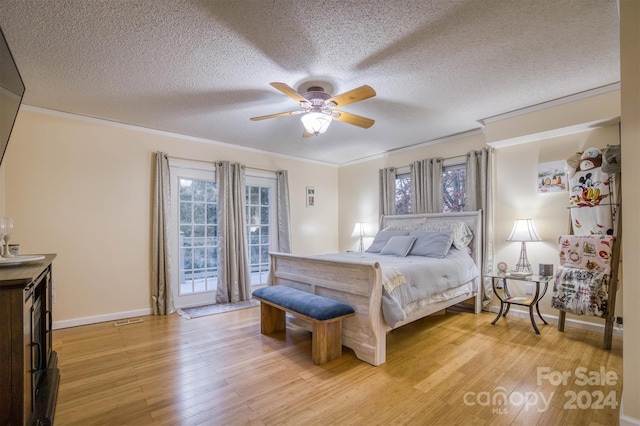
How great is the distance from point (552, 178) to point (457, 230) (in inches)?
45.9

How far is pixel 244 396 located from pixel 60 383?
1391mm

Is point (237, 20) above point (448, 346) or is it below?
above

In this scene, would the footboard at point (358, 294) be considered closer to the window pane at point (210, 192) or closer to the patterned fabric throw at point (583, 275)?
the patterned fabric throw at point (583, 275)

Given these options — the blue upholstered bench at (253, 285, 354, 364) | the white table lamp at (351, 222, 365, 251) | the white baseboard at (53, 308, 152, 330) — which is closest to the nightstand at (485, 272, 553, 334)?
the blue upholstered bench at (253, 285, 354, 364)

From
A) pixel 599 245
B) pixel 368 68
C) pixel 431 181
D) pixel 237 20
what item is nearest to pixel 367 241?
pixel 431 181

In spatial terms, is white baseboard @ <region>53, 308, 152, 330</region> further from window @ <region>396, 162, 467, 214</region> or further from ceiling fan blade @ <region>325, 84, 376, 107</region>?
window @ <region>396, 162, 467, 214</region>

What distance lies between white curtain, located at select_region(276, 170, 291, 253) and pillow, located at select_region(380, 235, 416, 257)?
1.75m

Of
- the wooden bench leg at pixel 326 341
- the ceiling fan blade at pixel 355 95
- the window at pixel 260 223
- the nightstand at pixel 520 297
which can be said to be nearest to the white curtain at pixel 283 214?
the window at pixel 260 223

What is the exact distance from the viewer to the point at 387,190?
515 centimetres

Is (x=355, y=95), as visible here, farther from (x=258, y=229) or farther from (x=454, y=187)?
(x=258, y=229)

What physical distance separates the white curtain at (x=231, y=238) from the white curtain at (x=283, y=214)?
28.9 inches

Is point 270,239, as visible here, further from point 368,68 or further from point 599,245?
point 599,245

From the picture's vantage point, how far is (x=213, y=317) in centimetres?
383

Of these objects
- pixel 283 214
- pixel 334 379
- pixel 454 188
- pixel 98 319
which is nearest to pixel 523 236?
pixel 454 188
